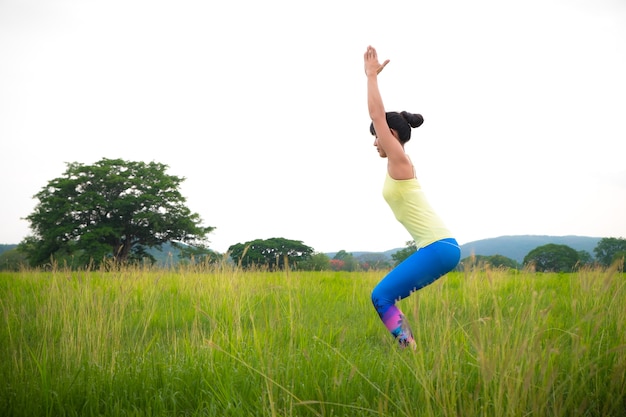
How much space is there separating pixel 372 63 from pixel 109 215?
141ft

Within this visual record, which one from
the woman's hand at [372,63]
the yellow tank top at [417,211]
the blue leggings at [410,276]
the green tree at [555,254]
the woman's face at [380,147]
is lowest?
the green tree at [555,254]

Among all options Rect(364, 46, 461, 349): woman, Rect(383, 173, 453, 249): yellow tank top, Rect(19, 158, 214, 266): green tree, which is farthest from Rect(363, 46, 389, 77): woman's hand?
Rect(19, 158, 214, 266): green tree

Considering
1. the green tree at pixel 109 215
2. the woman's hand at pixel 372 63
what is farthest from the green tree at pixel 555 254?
the woman's hand at pixel 372 63

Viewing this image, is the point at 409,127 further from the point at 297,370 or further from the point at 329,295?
the point at 329,295

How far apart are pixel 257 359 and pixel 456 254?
1716mm

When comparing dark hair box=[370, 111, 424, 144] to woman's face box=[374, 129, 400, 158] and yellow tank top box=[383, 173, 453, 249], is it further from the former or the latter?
yellow tank top box=[383, 173, 453, 249]

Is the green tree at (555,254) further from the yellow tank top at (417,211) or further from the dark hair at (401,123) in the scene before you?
the yellow tank top at (417,211)

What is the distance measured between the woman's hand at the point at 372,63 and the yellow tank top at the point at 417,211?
2.80ft

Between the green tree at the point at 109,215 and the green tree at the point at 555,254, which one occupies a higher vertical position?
the green tree at the point at 109,215

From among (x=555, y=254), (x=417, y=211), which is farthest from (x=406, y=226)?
(x=555, y=254)

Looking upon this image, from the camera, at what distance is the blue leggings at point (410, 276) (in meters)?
Answer: 3.16

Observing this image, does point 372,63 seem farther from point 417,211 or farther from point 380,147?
point 417,211

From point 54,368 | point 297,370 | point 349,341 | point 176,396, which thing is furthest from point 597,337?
point 54,368

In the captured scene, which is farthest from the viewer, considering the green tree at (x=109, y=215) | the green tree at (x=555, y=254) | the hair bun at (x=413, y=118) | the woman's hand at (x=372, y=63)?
the green tree at (x=555, y=254)
